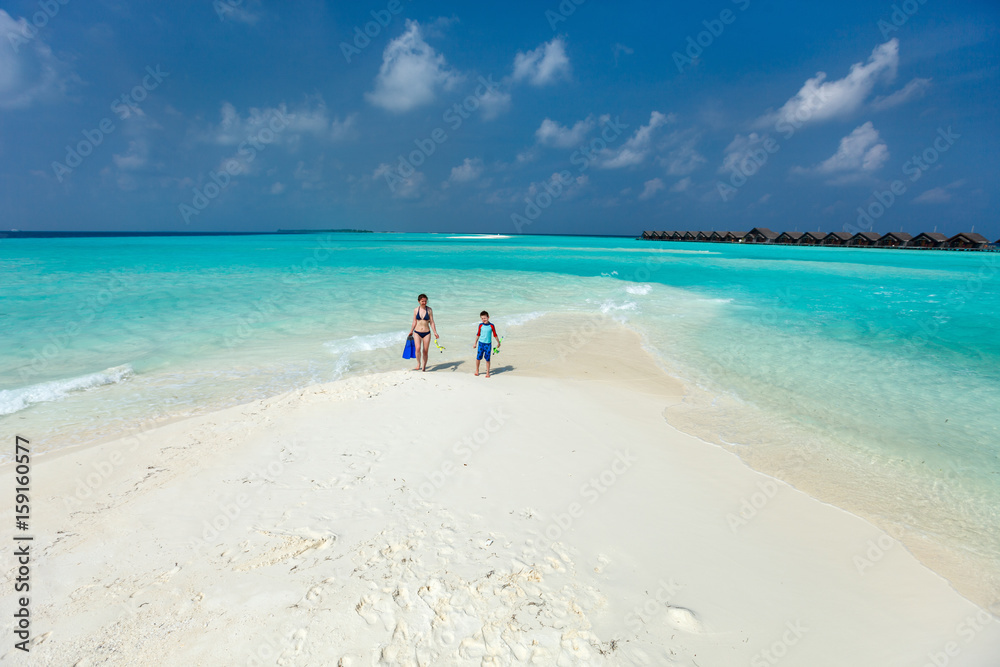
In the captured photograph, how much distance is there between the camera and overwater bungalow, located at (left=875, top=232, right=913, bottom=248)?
286 feet

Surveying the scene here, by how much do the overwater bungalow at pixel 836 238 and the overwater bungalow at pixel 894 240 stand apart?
18.8 ft

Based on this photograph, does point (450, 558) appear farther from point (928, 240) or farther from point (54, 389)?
point (928, 240)

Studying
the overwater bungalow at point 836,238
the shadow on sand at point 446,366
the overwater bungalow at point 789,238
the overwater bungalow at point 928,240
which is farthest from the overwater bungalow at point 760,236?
the shadow on sand at point 446,366

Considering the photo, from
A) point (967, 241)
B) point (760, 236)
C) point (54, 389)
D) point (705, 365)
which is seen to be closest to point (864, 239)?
point (967, 241)

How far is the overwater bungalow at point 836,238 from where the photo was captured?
95875 mm

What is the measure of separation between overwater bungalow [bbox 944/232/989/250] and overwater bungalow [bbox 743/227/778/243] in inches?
1488

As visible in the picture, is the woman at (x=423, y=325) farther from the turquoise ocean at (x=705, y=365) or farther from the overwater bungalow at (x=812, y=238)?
the overwater bungalow at (x=812, y=238)

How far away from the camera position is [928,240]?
3310 inches

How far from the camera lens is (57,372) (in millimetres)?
9977

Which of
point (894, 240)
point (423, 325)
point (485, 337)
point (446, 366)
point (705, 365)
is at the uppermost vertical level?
point (894, 240)

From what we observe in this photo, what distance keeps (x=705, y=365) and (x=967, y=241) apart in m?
108

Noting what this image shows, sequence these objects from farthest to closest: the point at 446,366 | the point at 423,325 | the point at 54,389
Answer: the point at 446,366 → the point at 423,325 → the point at 54,389

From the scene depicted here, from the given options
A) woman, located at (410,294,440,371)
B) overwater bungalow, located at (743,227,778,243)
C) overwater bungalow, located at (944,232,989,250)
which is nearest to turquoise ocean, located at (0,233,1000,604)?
woman, located at (410,294,440,371)

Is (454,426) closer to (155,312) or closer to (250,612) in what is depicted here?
(250,612)
